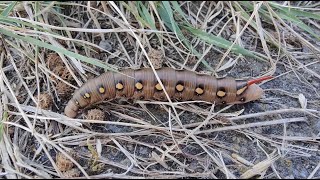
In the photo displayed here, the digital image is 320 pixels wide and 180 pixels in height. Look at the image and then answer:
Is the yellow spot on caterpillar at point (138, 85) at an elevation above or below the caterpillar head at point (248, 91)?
above

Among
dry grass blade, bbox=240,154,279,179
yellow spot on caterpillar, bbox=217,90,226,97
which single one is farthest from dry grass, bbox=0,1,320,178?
yellow spot on caterpillar, bbox=217,90,226,97

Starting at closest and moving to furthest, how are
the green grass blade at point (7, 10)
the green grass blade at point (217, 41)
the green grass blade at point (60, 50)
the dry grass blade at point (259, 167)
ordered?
the dry grass blade at point (259, 167) < the green grass blade at point (60, 50) < the green grass blade at point (7, 10) < the green grass blade at point (217, 41)

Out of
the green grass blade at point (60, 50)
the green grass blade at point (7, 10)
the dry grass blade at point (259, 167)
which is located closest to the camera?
the dry grass blade at point (259, 167)

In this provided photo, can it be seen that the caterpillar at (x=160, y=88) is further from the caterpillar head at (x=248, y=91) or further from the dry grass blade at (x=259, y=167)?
the dry grass blade at (x=259, y=167)

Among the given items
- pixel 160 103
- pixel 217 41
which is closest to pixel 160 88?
pixel 160 103

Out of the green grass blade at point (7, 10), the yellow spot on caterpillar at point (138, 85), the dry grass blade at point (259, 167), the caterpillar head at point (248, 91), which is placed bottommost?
the dry grass blade at point (259, 167)

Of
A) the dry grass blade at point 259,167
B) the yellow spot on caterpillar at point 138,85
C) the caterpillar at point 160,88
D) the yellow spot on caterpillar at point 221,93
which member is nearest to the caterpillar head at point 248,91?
the caterpillar at point 160,88

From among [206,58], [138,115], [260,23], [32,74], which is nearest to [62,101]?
[32,74]

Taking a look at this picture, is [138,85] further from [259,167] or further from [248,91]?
[259,167]
